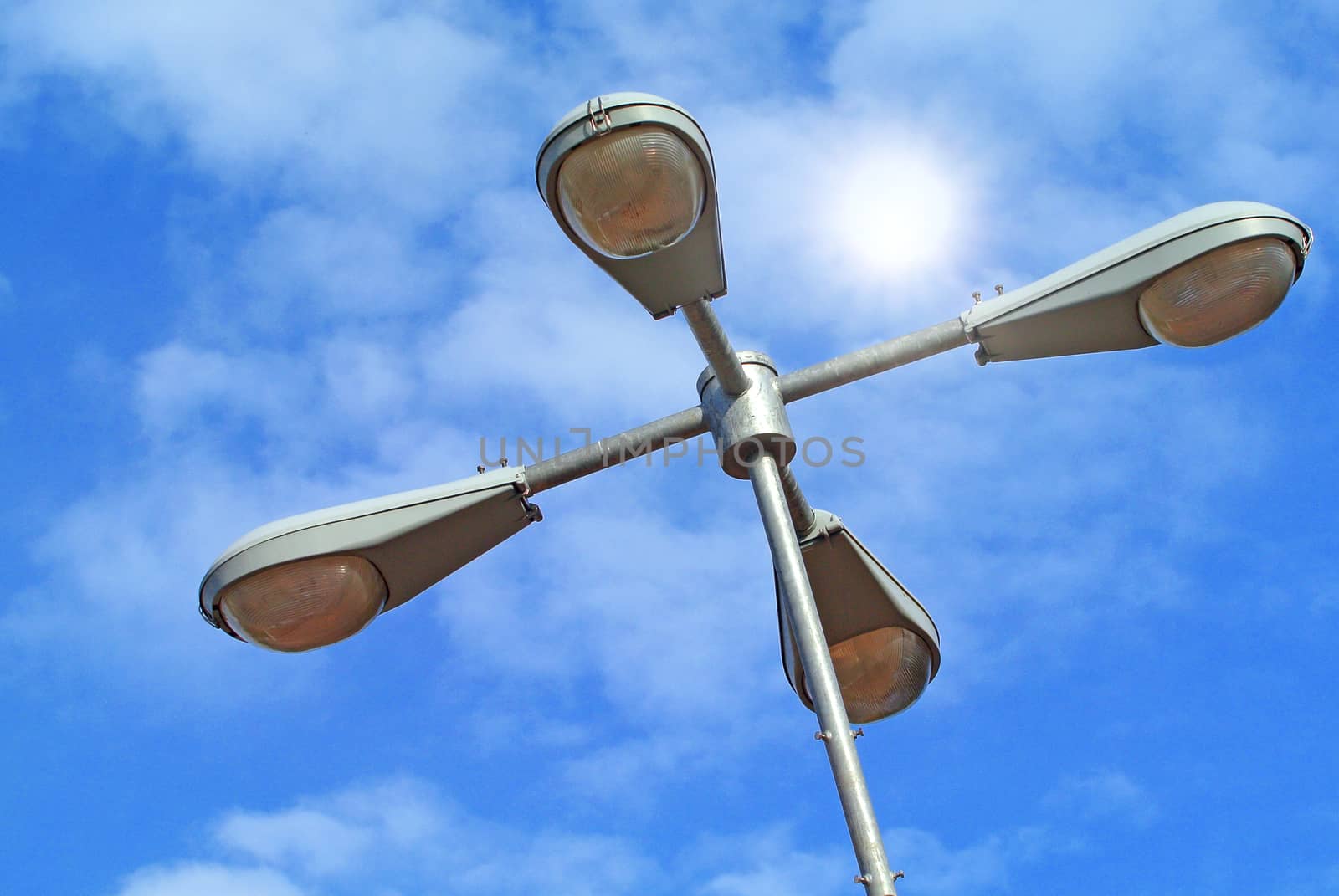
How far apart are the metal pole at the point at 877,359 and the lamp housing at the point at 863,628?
0.72 meters

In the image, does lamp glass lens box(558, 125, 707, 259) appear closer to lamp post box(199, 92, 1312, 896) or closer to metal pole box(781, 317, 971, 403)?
lamp post box(199, 92, 1312, 896)

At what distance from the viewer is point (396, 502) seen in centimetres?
629

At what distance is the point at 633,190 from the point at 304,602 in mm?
2341

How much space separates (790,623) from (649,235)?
161 centimetres

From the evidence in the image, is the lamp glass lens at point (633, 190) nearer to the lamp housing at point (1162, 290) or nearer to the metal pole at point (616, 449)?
the metal pole at point (616, 449)

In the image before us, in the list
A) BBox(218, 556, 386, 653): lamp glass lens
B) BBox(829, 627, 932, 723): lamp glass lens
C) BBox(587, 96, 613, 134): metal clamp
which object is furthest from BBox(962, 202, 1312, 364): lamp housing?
BBox(218, 556, 386, 653): lamp glass lens

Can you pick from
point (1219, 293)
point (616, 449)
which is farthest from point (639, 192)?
point (1219, 293)

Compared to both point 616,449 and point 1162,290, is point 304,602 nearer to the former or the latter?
point 616,449

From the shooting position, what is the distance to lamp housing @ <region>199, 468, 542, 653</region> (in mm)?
6086

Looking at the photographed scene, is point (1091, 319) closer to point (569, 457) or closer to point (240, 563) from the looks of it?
point (569, 457)

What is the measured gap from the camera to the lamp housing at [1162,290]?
5812mm

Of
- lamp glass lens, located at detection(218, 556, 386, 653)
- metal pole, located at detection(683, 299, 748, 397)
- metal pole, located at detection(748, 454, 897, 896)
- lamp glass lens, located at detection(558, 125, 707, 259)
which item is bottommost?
metal pole, located at detection(748, 454, 897, 896)

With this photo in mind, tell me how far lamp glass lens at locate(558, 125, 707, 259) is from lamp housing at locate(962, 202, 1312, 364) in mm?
1400

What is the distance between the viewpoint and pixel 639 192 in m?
5.48
